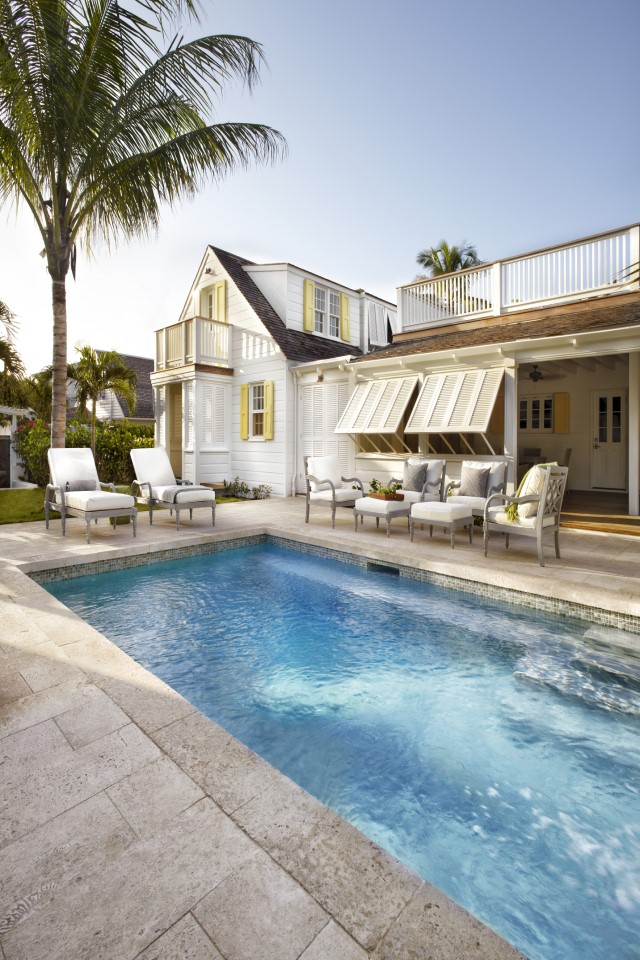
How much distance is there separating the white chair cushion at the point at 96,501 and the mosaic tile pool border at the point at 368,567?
40.9 inches

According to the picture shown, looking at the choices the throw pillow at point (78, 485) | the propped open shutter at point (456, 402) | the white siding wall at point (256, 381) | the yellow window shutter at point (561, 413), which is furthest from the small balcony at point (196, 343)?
the yellow window shutter at point (561, 413)

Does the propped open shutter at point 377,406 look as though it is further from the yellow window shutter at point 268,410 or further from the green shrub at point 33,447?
the green shrub at point 33,447

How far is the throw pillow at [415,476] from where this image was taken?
350 inches

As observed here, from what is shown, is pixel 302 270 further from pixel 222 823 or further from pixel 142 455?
pixel 222 823

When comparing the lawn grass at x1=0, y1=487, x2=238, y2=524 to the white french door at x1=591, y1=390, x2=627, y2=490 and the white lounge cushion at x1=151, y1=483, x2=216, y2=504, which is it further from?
the white french door at x1=591, y1=390, x2=627, y2=490

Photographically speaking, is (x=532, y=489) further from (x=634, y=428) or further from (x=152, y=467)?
(x=152, y=467)

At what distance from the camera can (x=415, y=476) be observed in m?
8.93

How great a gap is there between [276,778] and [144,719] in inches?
34.3

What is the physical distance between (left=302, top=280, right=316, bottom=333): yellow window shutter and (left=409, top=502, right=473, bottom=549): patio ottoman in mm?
8885

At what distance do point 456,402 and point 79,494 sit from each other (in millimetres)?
6933

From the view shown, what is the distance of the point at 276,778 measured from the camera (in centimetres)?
219

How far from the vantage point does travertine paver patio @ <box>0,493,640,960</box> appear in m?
1.42

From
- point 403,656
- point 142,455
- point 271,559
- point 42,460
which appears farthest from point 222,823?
point 42,460

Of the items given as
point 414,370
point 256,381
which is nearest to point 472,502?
point 414,370
